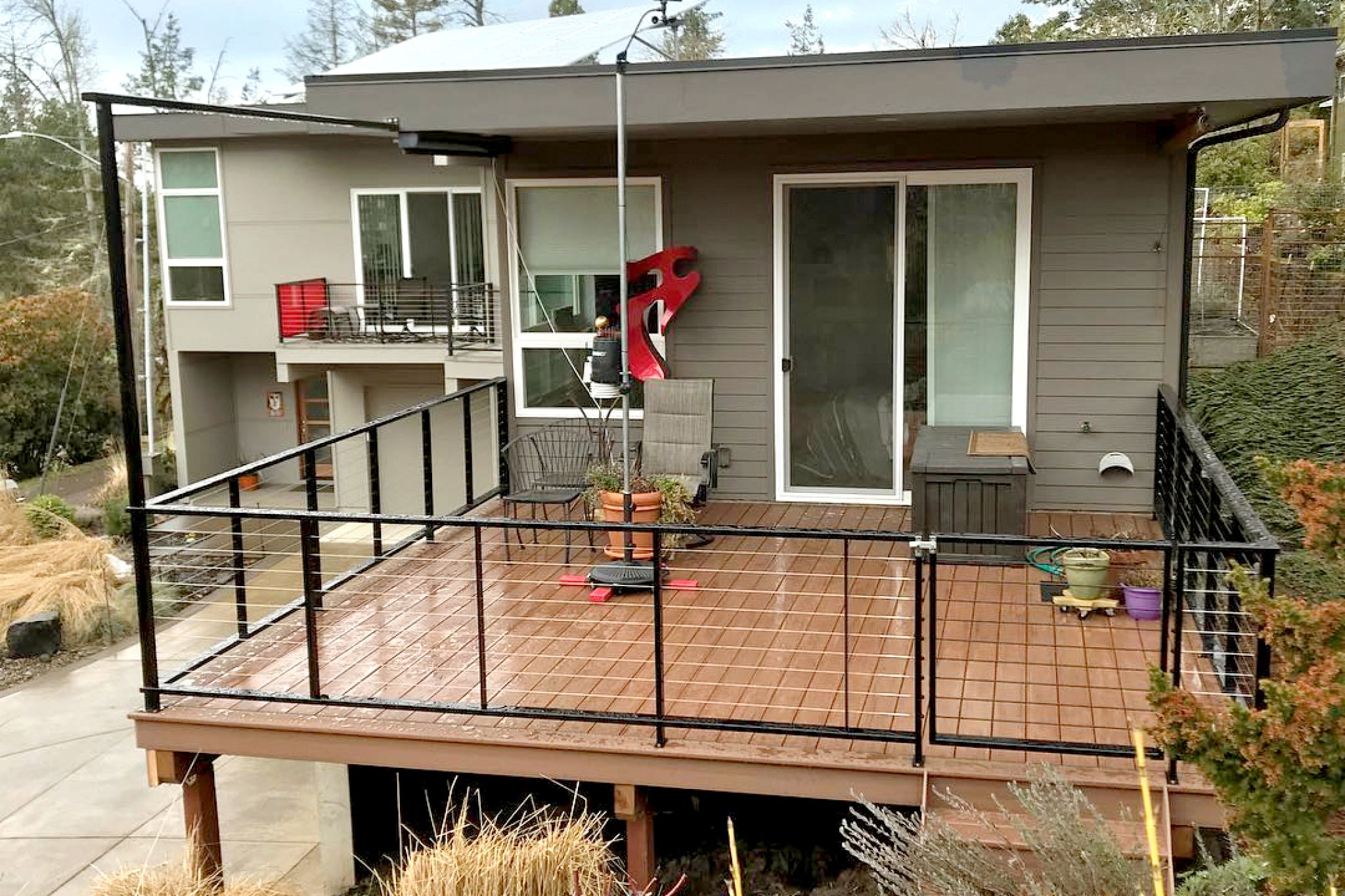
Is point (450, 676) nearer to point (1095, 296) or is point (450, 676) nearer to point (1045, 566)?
point (1045, 566)

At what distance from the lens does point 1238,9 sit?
61.6ft

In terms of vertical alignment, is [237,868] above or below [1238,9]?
below

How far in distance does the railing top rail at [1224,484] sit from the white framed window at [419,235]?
31.4ft

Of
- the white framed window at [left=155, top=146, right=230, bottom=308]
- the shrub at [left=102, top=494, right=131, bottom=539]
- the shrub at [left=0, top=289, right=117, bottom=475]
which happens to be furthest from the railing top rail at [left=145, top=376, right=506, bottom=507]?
the shrub at [left=0, top=289, right=117, bottom=475]

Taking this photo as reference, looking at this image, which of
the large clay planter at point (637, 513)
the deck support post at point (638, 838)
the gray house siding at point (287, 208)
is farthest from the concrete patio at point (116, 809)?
the gray house siding at point (287, 208)

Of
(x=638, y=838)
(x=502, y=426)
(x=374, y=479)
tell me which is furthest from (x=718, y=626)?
(x=502, y=426)

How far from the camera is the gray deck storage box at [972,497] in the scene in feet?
21.3

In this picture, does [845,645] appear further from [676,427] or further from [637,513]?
[676,427]

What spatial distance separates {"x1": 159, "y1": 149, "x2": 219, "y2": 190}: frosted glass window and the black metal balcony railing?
999 centimetres

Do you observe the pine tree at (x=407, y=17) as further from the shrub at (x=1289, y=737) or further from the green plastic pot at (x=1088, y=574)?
the shrub at (x=1289, y=737)

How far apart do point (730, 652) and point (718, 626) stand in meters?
0.36

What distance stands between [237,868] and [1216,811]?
14.7 feet

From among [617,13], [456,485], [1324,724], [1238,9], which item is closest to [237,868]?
[1324,724]

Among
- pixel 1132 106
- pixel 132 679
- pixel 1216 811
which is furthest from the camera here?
pixel 132 679
